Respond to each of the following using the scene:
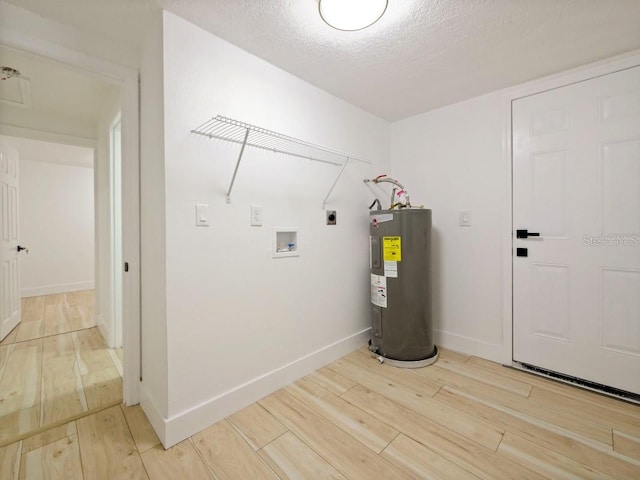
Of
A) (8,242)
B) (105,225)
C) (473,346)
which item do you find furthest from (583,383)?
(8,242)

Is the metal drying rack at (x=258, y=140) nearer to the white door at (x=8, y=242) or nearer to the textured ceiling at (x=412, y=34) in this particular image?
the textured ceiling at (x=412, y=34)

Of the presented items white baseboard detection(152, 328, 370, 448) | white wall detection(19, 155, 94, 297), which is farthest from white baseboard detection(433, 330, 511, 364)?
white wall detection(19, 155, 94, 297)

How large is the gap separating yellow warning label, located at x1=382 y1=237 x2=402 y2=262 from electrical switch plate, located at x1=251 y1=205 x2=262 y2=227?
39.1 inches

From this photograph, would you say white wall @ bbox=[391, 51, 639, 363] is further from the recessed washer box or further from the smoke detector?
the smoke detector

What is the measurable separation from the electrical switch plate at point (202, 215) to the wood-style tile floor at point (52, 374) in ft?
4.24

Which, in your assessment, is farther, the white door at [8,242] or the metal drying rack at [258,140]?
the white door at [8,242]

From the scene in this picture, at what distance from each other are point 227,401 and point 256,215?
43.1 inches

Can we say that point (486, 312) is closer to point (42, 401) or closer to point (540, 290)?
point (540, 290)

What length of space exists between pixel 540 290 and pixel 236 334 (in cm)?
215

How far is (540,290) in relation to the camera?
2.02 meters

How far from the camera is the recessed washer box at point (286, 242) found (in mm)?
1843

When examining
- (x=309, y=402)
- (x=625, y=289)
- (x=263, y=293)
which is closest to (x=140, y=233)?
(x=263, y=293)

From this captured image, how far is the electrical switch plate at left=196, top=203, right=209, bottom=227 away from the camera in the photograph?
1.47 m

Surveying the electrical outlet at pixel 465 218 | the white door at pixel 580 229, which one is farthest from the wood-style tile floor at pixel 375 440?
the electrical outlet at pixel 465 218
